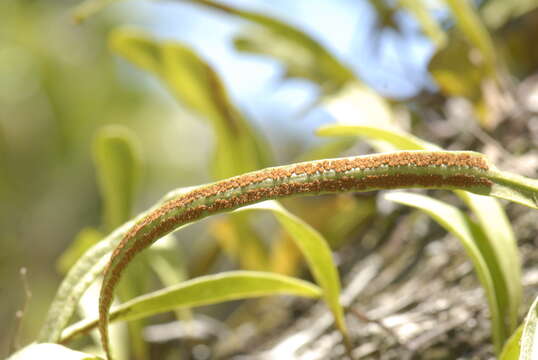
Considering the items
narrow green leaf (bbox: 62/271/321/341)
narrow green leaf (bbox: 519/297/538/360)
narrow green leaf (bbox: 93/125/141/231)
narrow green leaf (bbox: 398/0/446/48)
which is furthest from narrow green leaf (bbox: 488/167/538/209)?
narrow green leaf (bbox: 398/0/446/48)

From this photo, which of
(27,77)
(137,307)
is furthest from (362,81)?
(27,77)

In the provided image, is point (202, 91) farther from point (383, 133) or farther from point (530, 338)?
point (530, 338)

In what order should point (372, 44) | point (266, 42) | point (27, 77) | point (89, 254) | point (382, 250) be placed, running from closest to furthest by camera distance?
point (89, 254)
point (382, 250)
point (266, 42)
point (372, 44)
point (27, 77)

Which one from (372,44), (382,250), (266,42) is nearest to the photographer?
(382,250)

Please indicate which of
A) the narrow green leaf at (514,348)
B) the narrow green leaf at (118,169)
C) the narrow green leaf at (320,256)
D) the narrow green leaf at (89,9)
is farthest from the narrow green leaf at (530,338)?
the narrow green leaf at (89,9)

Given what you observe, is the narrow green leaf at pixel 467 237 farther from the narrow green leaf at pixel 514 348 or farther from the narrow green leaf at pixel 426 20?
the narrow green leaf at pixel 426 20

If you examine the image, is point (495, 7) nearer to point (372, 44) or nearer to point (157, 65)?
point (372, 44)
